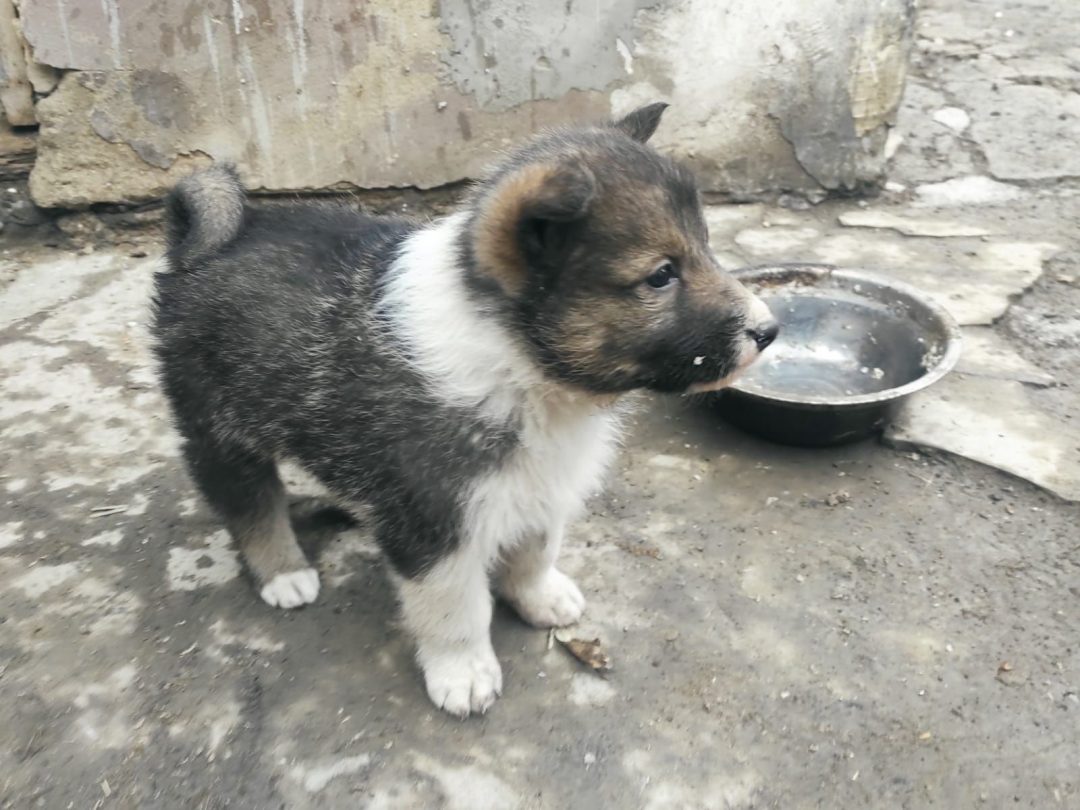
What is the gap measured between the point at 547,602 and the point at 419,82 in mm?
3770

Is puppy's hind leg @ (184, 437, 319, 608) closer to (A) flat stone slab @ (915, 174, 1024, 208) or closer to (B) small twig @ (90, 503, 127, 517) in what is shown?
(B) small twig @ (90, 503, 127, 517)

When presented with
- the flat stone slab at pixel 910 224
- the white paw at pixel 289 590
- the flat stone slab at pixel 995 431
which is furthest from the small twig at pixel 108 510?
the flat stone slab at pixel 910 224

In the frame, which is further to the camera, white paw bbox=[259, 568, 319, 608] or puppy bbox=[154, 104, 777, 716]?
white paw bbox=[259, 568, 319, 608]

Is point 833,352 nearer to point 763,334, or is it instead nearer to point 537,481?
point 763,334

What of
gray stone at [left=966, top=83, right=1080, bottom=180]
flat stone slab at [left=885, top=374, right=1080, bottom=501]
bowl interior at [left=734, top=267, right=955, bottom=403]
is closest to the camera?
flat stone slab at [left=885, top=374, right=1080, bottom=501]

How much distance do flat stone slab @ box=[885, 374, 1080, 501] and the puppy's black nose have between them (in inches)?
77.8

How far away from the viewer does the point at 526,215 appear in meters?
2.53

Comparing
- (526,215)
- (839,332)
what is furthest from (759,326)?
(839,332)

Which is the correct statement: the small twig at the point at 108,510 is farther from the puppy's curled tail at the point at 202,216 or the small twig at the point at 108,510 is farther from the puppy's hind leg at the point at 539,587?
the puppy's hind leg at the point at 539,587

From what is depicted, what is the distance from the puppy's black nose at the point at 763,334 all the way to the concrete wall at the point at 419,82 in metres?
3.89

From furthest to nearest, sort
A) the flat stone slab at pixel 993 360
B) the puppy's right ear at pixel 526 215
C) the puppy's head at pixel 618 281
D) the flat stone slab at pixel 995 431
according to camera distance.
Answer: the flat stone slab at pixel 993 360 → the flat stone slab at pixel 995 431 → the puppy's head at pixel 618 281 → the puppy's right ear at pixel 526 215

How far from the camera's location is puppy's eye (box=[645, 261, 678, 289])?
2662 millimetres

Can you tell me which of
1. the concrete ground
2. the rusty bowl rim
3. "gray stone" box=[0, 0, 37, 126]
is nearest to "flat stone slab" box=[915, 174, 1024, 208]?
the concrete ground

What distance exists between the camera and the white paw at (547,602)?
347 cm
